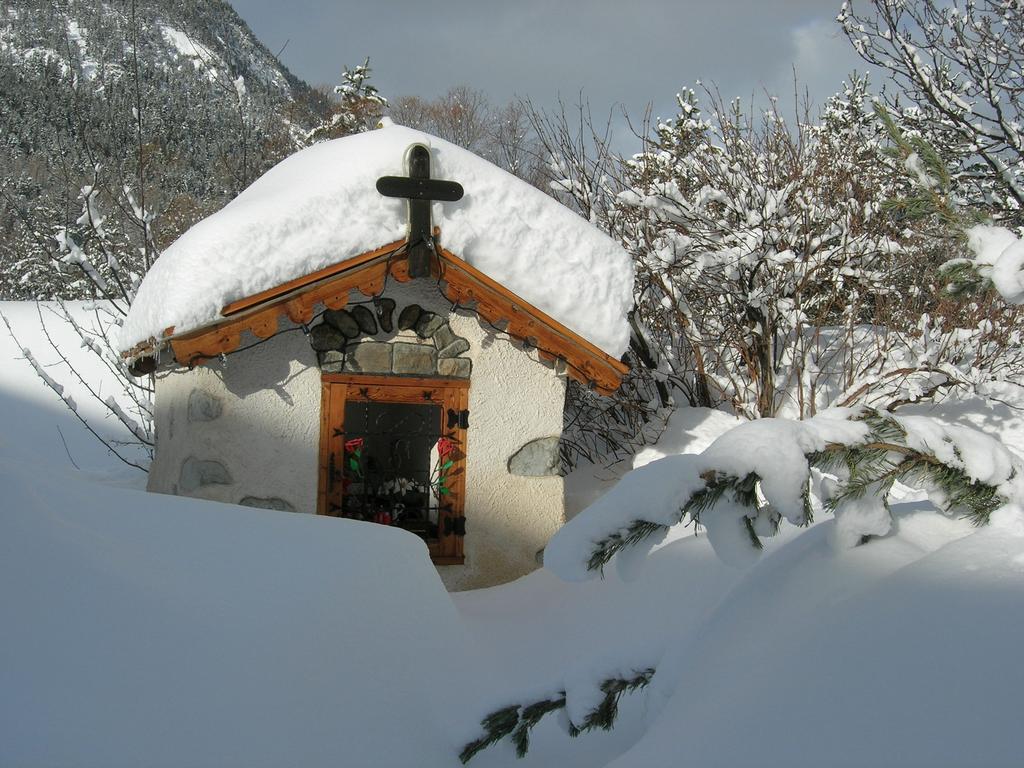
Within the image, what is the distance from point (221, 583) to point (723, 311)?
6552 millimetres

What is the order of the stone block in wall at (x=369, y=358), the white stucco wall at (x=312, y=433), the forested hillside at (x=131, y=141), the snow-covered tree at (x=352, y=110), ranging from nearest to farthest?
1. the white stucco wall at (x=312, y=433)
2. the stone block in wall at (x=369, y=358)
3. the forested hillside at (x=131, y=141)
4. the snow-covered tree at (x=352, y=110)

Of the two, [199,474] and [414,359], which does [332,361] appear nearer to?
[414,359]

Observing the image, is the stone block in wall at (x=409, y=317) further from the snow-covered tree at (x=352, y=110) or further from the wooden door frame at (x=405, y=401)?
the snow-covered tree at (x=352, y=110)

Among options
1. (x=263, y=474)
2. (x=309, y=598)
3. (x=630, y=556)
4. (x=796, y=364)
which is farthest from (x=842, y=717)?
(x=796, y=364)

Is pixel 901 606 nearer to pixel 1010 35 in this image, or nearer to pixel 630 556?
pixel 630 556

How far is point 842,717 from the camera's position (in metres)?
1.13

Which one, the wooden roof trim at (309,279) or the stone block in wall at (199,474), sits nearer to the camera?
the wooden roof trim at (309,279)

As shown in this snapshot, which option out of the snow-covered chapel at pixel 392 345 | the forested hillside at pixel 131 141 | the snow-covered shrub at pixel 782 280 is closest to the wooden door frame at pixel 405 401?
the snow-covered chapel at pixel 392 345

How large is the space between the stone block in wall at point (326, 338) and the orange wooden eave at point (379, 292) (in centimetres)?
22

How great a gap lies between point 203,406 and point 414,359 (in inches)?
50.5

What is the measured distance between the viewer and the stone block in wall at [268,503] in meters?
4.95

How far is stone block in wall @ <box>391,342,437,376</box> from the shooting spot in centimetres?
524

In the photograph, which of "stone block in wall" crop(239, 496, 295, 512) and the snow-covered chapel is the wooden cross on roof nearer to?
the snow-covered chapel

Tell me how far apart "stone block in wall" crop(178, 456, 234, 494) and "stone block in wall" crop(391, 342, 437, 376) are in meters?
1.19
